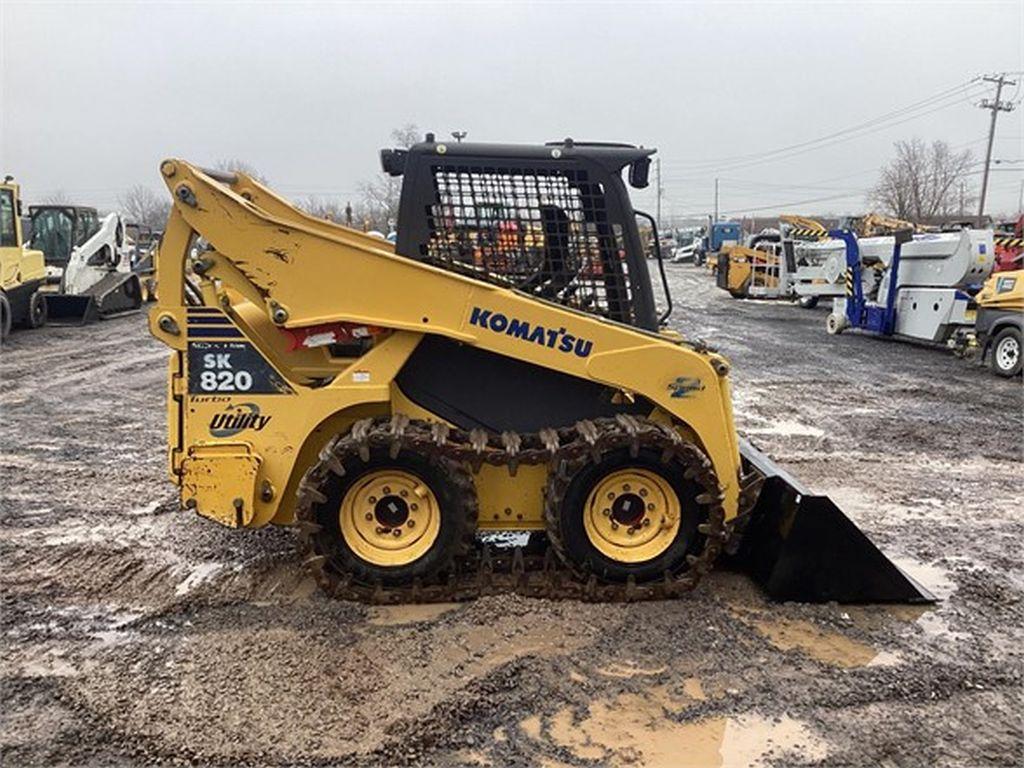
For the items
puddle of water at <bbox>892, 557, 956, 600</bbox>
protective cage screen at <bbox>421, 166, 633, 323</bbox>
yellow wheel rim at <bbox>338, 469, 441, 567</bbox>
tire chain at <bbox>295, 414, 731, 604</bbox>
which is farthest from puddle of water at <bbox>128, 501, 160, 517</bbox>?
puddle of water at <bbox>892, 557, 956, 600</bbox>

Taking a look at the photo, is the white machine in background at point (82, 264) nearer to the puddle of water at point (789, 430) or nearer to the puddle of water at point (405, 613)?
the puddle of water at point (789, 430)

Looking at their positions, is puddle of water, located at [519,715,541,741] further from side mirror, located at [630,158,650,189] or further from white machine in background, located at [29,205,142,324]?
white machine in background, located at [29,205,142,324]

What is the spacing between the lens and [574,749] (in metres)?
3.16

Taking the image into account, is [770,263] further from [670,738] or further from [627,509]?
[670,738]

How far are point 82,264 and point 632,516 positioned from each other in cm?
1740

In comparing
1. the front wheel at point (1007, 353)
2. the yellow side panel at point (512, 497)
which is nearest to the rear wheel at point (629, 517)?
the yellow side panel at point (512, 497)

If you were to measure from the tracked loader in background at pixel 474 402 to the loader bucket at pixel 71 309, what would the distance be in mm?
15280

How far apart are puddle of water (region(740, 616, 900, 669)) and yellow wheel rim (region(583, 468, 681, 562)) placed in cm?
59

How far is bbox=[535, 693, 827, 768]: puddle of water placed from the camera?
3.13m

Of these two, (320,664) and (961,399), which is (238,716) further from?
(961,399)

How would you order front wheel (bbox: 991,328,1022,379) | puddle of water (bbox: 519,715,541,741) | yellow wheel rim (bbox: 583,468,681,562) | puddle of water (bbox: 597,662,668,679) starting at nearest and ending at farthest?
1. puddle of water (bbox: 519,715,541,741)
2. puddle of water (bbox: 597,662,668,679)
3. yellow wheel rim (bbox: 583,468,681,562)
4. front wheel (bbox: 991,328,1022,379)

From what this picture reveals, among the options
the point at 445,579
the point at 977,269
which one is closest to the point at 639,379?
the point at 445,579

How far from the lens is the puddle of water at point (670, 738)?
3133 mm

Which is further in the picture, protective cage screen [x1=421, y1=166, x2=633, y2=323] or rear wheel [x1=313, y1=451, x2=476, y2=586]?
protective cage screen [x1=421, y1=166, x2=633, y2=323]
